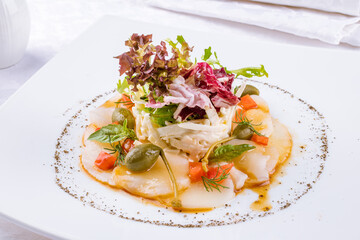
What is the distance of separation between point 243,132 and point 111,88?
6.25 ft

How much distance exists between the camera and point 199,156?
4352 millimetres

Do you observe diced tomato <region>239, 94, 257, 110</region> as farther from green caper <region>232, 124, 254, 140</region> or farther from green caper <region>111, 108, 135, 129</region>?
green caper <region>111, 108, 135, 129</region>

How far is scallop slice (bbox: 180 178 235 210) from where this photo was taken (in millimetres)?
3828

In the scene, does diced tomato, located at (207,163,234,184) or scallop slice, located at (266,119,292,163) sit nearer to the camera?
diced tomato, located at (207,163,234,184)

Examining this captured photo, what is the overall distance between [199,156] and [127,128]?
2.61ft

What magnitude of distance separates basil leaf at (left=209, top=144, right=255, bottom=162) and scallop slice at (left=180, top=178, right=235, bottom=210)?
0.20m

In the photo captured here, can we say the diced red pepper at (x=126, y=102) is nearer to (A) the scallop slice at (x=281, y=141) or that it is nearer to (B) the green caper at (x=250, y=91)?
(B) the green caper at (x=250, y=91)

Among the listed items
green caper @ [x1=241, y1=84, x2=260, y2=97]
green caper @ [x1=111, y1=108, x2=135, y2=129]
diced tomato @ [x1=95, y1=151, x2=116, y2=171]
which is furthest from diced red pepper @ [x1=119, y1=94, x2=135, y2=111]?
green caper @ [x1=241, y1=84, x2=260, y2=97]

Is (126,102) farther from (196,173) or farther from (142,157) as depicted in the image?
(196,173)

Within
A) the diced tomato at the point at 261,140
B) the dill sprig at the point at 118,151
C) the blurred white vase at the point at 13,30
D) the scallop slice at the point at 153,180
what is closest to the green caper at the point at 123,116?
the dill sprig at the point at 118,151

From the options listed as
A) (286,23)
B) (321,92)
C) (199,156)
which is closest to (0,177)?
(199,156)

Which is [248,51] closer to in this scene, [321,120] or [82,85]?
[321,120]

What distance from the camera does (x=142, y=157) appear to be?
3.94 m

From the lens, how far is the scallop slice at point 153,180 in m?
3.93
